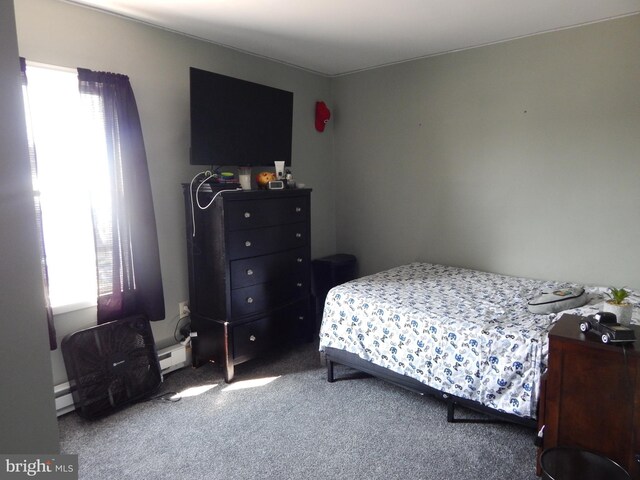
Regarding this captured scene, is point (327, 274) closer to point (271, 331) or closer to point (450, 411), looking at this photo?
point (271, 331)

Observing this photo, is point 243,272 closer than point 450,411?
No

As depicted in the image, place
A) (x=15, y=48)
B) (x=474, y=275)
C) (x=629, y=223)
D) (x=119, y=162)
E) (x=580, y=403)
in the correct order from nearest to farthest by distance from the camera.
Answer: (x=15, y=48) → (x=580, y=403) → (x=119, y=162) → (x=629, y=223) → (x=474, y=275)

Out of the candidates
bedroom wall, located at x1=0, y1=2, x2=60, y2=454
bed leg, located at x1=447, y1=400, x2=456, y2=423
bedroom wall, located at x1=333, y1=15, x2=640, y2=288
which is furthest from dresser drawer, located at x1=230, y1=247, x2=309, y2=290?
bedroom wall, located at x1=0, y1=2, x2=60, y2=454

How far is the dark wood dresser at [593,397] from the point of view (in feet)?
5.72

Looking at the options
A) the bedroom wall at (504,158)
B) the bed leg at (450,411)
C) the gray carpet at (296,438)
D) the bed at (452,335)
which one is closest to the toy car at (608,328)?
the bed at (452,335)

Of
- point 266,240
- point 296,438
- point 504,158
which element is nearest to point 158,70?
point 266,240

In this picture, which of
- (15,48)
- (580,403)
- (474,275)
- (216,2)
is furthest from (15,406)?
(474,275)

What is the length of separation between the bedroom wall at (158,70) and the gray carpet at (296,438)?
2.00 ft

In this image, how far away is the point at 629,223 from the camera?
9.80 ft

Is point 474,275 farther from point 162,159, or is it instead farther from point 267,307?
point 162,159

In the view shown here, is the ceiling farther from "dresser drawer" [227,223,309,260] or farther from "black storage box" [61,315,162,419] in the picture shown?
"black storage box" [61,315,162,419]

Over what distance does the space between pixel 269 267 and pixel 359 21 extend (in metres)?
1.79

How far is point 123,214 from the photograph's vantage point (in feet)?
9.29

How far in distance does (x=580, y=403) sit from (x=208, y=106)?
267 cm
